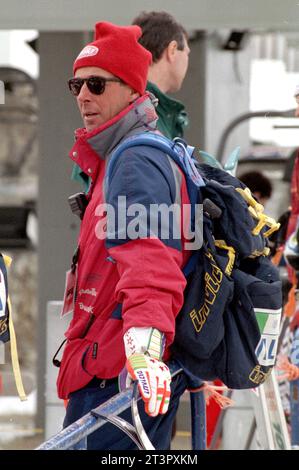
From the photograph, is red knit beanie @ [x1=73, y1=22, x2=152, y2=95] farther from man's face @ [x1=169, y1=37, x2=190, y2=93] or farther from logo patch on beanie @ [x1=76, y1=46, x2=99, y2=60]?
man's face @ [x1=169, y1=37, x2=190, y2=93]

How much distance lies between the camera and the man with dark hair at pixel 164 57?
4.69m

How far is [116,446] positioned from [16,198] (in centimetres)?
1653

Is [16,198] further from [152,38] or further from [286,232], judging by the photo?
[152,38]

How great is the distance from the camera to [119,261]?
3.31 m

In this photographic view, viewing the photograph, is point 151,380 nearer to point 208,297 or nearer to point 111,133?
point 208,297

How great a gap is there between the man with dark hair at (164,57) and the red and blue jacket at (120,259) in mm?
947

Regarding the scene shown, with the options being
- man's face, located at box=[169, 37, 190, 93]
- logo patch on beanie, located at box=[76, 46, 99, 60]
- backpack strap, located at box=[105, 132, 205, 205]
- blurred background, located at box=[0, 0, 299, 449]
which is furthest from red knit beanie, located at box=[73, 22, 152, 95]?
blurred background, located at box=[0, 0, 299, 449]

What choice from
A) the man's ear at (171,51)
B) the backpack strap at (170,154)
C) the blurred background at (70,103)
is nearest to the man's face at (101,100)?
the backpack strap at (170,154)

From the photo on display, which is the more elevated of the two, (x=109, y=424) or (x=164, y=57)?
(x=164, y=57)

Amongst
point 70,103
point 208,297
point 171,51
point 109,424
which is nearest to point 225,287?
point 208,297

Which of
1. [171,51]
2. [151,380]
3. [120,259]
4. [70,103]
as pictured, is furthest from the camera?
[70,103]

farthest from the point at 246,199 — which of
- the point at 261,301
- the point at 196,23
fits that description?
the point at 196,23

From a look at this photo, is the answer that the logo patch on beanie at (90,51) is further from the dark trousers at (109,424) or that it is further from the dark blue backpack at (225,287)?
the dark trousers at (109,424)

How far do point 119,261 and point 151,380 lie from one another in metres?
0.37
